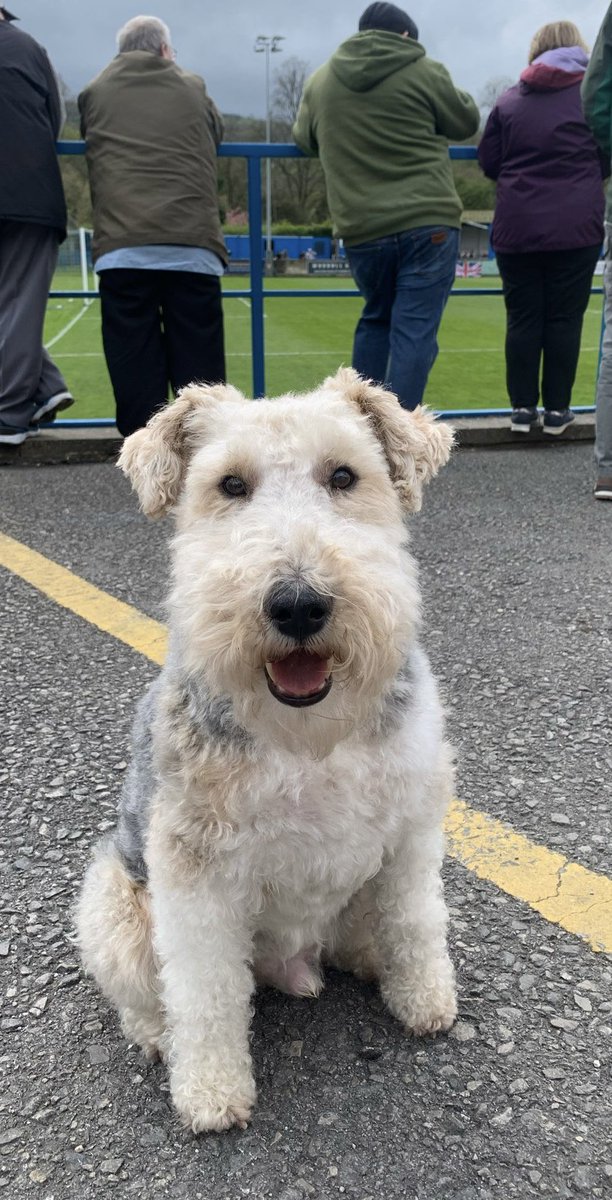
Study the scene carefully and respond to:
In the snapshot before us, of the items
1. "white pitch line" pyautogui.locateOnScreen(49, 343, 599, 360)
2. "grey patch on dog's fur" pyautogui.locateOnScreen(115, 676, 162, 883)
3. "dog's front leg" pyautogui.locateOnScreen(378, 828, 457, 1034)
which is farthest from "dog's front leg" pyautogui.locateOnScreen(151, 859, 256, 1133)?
"white pitch line" pyautogui.locateOnScreen(49, 343, 599, 360)

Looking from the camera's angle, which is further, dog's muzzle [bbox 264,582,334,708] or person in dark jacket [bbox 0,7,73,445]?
person in dark jacket [bbox 0,7,73,445]

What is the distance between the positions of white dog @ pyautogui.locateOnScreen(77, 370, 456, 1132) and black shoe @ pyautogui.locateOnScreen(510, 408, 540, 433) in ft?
17.4

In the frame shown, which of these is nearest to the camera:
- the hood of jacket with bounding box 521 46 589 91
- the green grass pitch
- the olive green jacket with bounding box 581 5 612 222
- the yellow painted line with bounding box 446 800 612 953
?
the yellow painted line with bounding box 446 800 612 953

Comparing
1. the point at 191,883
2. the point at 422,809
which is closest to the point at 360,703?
the point at 422,809

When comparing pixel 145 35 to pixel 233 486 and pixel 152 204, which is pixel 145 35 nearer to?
pixel 152 204

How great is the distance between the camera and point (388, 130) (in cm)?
591

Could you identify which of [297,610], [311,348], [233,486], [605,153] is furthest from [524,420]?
[311,348]

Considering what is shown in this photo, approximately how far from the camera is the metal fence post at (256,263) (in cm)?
681

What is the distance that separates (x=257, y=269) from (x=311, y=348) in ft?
41.2

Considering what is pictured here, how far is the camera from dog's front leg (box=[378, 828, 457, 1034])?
7.16 ft

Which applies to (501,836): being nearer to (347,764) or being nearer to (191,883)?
(347,764)

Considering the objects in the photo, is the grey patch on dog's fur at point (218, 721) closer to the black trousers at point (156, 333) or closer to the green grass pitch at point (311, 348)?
the black trousers at point (156, 333)

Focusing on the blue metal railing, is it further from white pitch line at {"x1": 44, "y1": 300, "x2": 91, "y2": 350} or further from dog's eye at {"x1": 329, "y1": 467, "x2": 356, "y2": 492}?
white pitch line at {"x1": 44, "y1": 300, "x2": 91, "y2": 350}

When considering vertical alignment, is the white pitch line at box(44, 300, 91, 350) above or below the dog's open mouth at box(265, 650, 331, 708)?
below
